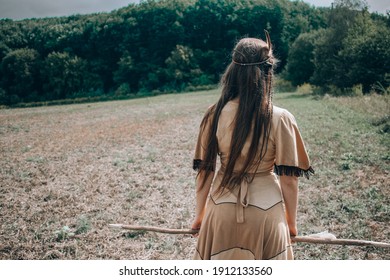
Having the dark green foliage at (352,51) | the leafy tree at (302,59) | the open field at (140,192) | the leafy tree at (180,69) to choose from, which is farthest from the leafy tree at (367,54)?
the leafy tree at (180,69)

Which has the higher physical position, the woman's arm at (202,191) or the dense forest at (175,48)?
the dense forest at (175,48)

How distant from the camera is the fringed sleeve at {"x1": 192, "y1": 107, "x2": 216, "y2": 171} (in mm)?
1846

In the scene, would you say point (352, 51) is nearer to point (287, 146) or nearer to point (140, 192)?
point (140, 192)

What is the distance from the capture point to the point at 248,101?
172 cm


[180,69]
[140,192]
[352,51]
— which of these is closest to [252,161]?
[140,192]

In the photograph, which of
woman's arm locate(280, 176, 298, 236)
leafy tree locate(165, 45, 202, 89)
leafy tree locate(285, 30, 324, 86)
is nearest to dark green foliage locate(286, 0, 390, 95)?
leafy tree locate(285, 30, 324, 86)

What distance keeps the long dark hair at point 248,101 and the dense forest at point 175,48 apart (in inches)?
21.6

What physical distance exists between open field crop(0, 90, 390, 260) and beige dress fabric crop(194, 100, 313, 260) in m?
1.82

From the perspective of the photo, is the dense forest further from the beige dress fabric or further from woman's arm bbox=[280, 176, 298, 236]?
woman's arm bbox=[280, 176, 298, 236]

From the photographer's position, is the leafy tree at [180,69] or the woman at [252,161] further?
the leafy tree at [180,69]

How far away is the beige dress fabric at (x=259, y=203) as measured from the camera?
5.62ft

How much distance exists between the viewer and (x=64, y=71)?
48.9 ft

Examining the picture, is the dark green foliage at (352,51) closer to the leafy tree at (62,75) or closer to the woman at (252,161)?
the leafy tree at (62,75)

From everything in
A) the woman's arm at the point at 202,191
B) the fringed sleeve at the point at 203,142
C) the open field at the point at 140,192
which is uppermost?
the fringed sleeve at the point at 203,142
